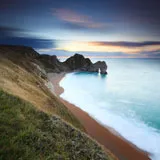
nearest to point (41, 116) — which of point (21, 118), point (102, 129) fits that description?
point (21, 118)

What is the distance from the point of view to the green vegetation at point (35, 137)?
6.95 meters

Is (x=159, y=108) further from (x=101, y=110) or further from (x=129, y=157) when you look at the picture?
(x=129, y=157)

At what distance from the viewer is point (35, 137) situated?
25.9 ft

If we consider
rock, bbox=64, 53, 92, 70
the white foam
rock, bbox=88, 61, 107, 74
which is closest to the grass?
the white foam

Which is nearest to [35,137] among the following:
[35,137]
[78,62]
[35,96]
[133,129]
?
[35,137]

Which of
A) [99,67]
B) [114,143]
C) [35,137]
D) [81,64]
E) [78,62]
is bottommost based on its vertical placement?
[114,143]

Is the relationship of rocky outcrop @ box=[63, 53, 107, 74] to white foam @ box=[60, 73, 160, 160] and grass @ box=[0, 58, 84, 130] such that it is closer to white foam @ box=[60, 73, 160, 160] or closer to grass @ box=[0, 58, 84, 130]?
white foam @ box=[60, 73, 160, 160]

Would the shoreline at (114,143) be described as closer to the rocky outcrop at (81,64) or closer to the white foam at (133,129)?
the white foam at (133,129)

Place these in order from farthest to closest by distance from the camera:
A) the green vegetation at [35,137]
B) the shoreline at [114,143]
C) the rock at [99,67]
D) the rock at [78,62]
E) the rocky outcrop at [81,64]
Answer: the rock at [78,62] < the rocky outcrop at [81,64] < the rock at [99,67] < the shoreline at [114,143] < the green vegetation at [35,137]

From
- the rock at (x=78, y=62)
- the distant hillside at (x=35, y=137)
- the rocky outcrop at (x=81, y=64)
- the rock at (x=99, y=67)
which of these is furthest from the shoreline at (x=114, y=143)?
the rock at (x=78, y=62)

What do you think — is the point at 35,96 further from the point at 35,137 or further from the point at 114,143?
the point at 114,143

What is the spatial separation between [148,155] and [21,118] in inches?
483

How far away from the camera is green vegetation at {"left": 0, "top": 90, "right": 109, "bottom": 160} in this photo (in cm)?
695

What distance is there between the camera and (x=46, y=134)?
27.8 ft
